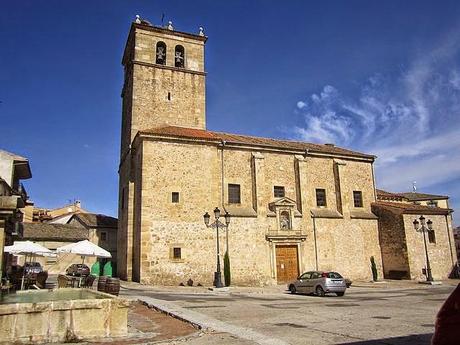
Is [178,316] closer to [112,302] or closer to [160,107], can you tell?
[112,302]

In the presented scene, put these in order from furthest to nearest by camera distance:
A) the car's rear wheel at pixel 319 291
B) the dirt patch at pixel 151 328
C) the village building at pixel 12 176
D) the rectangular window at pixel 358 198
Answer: the rectangular window at pixel 358 198
the car's rear wheel at pixel 319 291
the village building at pixel 12 176
the dirt patch at pixel 151 328

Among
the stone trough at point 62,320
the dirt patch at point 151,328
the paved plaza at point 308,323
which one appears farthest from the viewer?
the dirt patch at point 151,328

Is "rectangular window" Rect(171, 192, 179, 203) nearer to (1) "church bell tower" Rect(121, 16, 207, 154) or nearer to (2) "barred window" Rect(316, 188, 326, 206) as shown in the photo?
(1) "church bell tower" Rect(121, 16, 207, 154)

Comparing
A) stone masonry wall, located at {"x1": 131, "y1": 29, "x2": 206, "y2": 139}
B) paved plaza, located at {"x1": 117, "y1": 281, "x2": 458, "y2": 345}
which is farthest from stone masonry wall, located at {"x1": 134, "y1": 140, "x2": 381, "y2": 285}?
paved plaza, located at {"x1": 117, "y1": 281, "x2": 458, "y2": 345}

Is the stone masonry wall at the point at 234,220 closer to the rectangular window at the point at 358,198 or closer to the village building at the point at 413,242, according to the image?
the village building at the point at 413,242

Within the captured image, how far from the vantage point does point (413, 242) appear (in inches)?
1097

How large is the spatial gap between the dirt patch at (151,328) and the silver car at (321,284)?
9127 mm

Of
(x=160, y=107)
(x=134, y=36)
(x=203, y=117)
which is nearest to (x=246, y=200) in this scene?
(x=203, y=117)

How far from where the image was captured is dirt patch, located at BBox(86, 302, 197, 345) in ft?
25.7

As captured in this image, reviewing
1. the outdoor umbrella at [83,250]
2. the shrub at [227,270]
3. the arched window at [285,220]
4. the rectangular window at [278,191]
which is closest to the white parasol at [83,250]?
the outdoor umbrella at [83,250]

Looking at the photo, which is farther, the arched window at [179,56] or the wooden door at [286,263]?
the arched window at [179,56]

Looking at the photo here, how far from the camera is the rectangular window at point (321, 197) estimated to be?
28.5m

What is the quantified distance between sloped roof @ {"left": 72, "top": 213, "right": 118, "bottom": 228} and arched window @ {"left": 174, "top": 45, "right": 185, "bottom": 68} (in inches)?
750

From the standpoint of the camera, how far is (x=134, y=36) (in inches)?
1099
